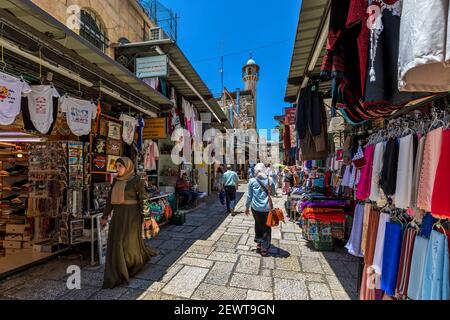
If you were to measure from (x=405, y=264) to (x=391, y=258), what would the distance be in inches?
5.4

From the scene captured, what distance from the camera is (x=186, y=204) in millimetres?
8797

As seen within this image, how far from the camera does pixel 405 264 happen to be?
1829mm

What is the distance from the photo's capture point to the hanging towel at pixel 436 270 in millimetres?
1458

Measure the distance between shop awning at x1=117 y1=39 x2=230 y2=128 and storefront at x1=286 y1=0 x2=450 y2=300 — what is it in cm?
388

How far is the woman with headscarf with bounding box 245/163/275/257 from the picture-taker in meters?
4.38

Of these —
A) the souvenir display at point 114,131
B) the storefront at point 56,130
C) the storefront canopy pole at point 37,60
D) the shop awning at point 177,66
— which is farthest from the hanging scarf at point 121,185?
the shop awning at point 177,66

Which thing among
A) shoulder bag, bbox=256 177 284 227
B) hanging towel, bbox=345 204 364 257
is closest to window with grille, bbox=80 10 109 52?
shoulder bag, bbox=256 177 284 227

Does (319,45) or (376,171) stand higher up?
(319,45)

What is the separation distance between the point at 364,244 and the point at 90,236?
4.37 meters

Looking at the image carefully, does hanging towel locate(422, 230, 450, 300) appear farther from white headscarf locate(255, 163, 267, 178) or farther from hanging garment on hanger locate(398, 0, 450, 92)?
white headscarf locate(255, 163, 267, 178)

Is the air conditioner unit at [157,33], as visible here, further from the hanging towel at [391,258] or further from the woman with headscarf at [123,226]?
the hanging towel at [391,258]

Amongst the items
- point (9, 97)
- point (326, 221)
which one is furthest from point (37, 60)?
point (326, 221)

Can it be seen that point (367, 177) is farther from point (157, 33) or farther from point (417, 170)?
point (157, 33)
